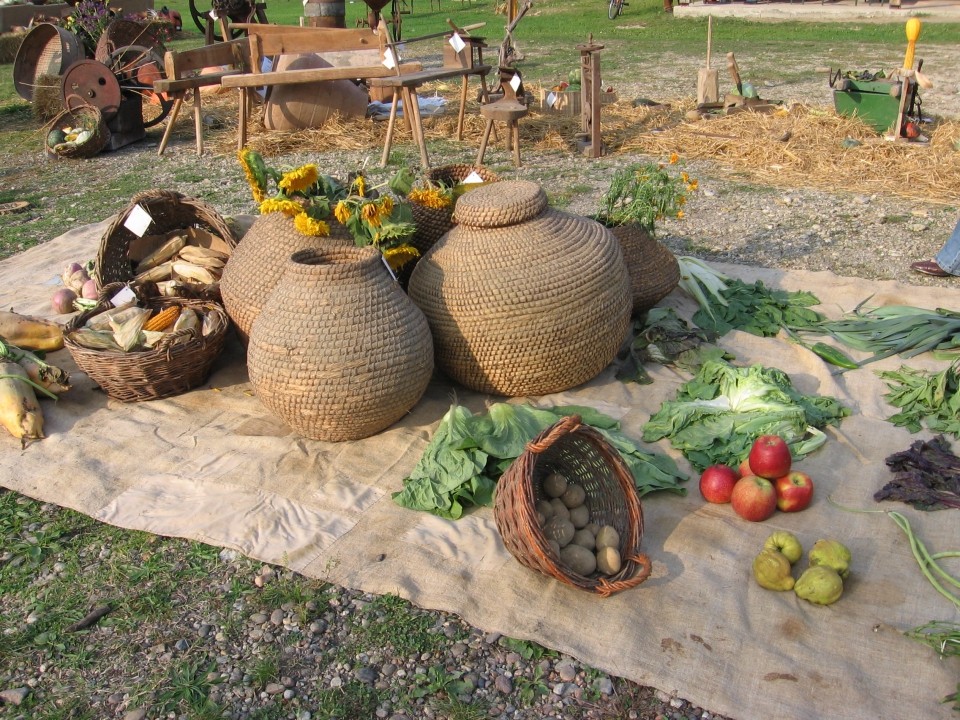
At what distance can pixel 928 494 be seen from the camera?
3424 millimetres

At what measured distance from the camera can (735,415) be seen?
13.1 feet

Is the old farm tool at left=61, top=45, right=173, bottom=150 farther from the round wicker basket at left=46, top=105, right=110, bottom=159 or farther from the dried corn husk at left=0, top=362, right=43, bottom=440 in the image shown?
the dried corn husk at left=0, top=362, right=43, bottom=440

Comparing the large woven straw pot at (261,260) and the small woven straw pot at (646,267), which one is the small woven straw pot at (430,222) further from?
the small woven straw pot at (646,267)

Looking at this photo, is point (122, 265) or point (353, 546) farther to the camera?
point (122, 265)

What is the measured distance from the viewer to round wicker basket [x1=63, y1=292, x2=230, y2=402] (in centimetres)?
431

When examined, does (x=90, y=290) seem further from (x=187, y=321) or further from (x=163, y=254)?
(x=187, y=321)

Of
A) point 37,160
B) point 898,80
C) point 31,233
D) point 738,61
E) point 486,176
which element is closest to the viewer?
point 486,176

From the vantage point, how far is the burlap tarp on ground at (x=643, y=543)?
274 cm

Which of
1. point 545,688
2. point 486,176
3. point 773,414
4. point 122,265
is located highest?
point 486,176

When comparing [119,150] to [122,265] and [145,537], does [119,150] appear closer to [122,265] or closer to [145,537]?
[122,265]

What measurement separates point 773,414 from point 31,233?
6547mm

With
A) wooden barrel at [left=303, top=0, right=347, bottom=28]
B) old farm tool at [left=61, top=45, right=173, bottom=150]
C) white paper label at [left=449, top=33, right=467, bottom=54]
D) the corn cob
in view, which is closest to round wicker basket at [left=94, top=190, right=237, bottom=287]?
the corn cob

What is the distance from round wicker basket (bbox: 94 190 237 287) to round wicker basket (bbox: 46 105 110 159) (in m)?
5.66

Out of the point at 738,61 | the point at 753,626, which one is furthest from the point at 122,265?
the point at 738,61
